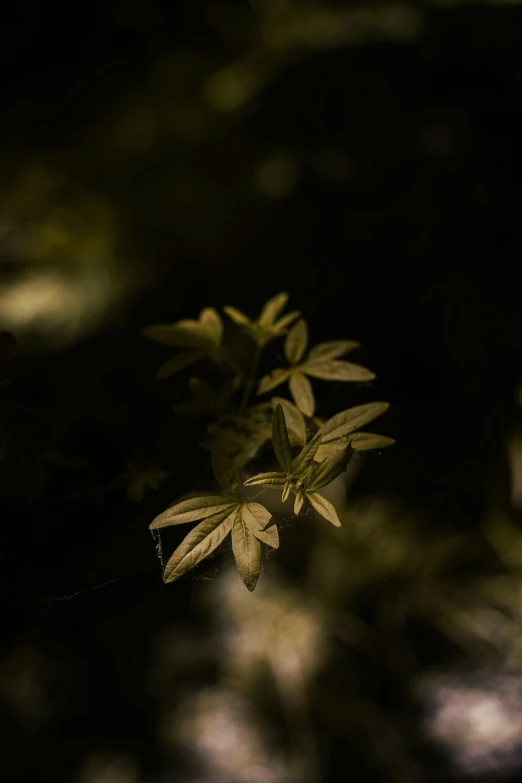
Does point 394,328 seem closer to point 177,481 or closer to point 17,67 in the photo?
point 177,481

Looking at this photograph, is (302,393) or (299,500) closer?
(299,500)

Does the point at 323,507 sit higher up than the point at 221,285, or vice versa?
the point at 323,507

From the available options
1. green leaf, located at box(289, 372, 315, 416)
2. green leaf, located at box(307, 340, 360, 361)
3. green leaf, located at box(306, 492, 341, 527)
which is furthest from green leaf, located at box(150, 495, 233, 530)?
green leaf, located at box(307, 340, 360, 361)

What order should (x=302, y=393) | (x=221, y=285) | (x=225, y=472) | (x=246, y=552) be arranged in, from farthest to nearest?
(x=221, y=285)
(x=302, y=393)
(x=225, y=472)
(x=246, y=552)

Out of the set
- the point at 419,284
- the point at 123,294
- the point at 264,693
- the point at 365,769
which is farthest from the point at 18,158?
the point at 365,769

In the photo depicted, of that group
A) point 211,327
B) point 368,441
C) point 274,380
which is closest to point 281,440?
point 368,441

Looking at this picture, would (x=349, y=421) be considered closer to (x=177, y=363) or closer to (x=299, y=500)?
(x=299, y=500)

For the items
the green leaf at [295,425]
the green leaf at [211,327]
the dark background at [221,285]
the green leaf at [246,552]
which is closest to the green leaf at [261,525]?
the green leaf at [246,552]

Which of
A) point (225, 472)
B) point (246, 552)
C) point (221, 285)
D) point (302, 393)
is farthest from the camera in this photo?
point (221, 285)

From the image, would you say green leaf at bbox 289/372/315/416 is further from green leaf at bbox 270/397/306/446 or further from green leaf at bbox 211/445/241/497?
green leaf at bbox 211/445/241/497
